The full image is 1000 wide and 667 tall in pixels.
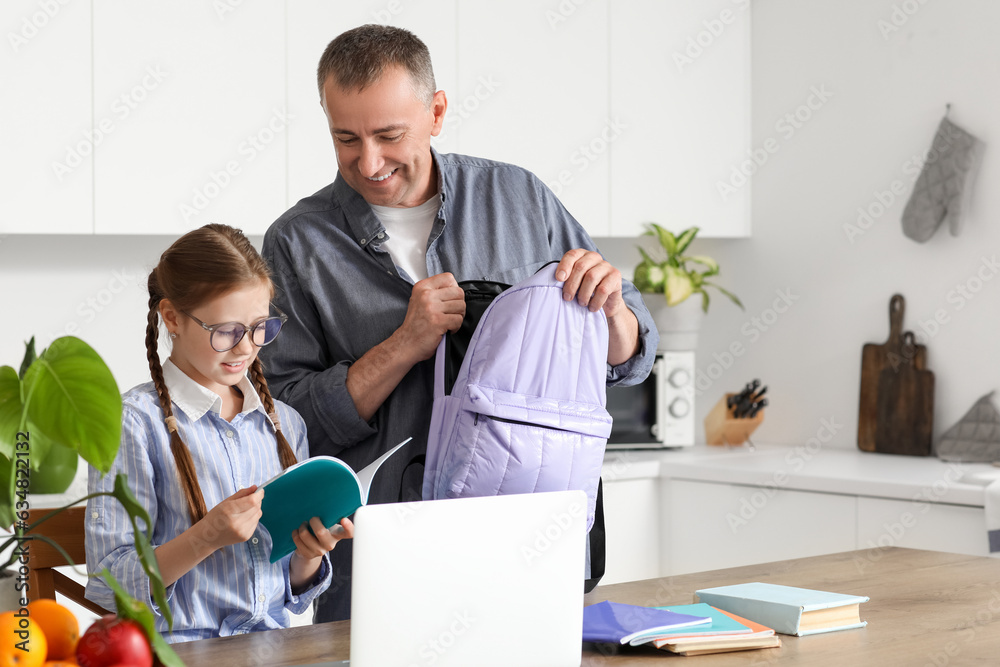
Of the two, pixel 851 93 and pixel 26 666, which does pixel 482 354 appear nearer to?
pixel 26 666

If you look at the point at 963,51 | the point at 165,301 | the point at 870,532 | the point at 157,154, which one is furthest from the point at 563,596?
the point at 963,51

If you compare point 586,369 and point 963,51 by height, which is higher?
point 963,51

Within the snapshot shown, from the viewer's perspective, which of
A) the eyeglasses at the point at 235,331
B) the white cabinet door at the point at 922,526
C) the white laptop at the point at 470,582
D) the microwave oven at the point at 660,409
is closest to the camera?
the white laptop at the point at 470,582

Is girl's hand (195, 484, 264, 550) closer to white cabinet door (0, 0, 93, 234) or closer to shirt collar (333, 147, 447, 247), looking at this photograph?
shirt collar (333, 147, 447, 247)

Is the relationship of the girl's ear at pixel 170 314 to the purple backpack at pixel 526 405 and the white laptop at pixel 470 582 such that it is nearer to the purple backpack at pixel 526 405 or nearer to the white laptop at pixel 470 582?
the purple backpack at pixel 526 405

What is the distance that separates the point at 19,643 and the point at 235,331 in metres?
0.58

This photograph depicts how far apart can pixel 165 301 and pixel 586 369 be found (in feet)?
1.69

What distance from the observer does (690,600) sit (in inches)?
51.3

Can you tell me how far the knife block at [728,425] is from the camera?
3.15m

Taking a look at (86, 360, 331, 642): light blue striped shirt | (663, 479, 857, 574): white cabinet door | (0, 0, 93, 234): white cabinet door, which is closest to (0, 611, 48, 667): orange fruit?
(86, 360, 331, 642): light blue striped shirt

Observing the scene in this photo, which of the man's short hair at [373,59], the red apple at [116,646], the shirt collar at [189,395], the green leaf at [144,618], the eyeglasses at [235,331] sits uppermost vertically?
the man's short hair at [373,59]

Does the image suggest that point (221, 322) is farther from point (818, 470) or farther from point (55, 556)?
point (818, 470)

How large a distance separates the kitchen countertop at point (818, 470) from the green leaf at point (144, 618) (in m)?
1.96

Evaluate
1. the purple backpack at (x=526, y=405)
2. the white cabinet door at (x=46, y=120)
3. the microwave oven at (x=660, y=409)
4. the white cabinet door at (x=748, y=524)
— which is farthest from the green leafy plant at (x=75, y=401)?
the microwave oven at (x=660, y=409)
